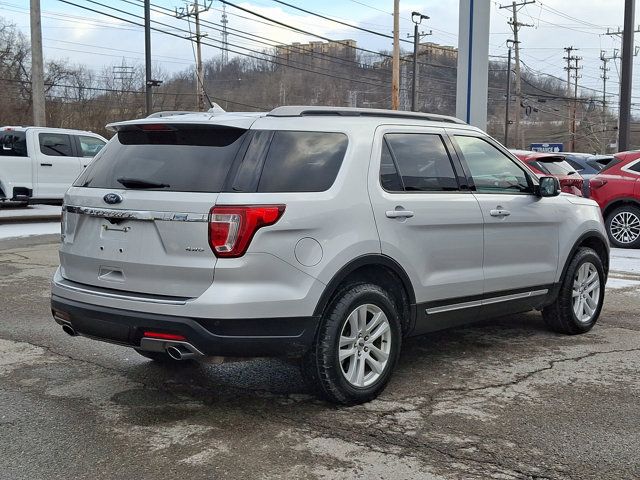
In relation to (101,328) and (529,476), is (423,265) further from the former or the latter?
(101,328)

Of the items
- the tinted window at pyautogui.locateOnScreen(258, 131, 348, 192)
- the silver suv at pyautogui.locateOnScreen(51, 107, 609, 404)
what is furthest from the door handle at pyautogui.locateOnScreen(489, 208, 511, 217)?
the tinted window at pyautogui.locateOnScreen(258, 131, 348, 192)

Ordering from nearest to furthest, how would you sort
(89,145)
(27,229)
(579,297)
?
(579,297) < (27,229) < (89,145)

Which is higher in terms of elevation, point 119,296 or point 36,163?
point 36,163

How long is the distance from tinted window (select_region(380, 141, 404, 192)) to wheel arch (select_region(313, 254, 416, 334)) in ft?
1.58

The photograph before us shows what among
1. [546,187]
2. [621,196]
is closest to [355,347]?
[546,187]

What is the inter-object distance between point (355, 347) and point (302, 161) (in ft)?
3.89

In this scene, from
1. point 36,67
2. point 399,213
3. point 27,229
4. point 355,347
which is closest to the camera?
point 355,347

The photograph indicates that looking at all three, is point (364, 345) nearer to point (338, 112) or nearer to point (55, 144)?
point (338, 112)

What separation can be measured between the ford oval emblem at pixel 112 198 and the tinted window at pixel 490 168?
99.6 inches

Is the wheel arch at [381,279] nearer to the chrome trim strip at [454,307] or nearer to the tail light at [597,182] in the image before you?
the chrome trim strip at [454,307]

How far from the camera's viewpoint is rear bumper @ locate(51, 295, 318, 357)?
12.7 ft

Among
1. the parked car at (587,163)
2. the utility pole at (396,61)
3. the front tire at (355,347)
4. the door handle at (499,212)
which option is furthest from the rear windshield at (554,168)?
the utility pole at (396,61)

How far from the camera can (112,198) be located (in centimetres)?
423

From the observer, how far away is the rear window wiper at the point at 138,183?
4172 mm
